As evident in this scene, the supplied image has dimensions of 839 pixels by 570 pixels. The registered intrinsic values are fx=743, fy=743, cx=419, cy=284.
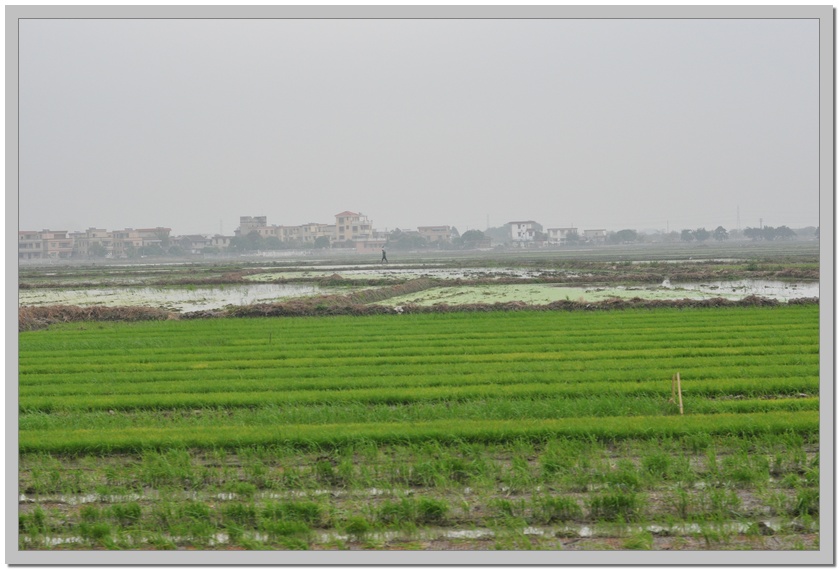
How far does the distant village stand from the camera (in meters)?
6.12

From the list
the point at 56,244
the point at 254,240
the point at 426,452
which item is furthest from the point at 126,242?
→ the point at 426,452

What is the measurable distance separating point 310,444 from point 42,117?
2861 mm

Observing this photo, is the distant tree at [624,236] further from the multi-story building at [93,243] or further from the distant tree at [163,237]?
the multi-story building at [93,243]

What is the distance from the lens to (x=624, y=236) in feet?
30.7

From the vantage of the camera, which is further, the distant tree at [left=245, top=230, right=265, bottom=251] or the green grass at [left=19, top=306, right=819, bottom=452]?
the distant tree at [left=245, top=230, right=265, bottom=251]

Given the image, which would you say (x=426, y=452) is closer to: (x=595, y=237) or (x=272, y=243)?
(x=272, y=243)

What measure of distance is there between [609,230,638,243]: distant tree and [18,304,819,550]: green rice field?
1463 millimetres

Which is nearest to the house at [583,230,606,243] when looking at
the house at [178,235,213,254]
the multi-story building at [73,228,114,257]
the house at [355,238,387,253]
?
the house at [355,238,387,253]

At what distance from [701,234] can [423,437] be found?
516 centimetres

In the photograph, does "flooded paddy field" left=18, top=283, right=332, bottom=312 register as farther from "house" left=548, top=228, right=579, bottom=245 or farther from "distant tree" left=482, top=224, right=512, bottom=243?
"house" left=548, top=228, right=579, bottom=245

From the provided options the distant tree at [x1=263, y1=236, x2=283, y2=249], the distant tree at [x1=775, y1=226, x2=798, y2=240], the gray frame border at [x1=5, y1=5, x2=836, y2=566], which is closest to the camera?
the gray frame border at [x1=5, y1=5, x2=836, y2=566]

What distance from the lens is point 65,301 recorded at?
15.9 meters

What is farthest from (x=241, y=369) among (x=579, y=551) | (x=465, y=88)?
(x=579, y=551)

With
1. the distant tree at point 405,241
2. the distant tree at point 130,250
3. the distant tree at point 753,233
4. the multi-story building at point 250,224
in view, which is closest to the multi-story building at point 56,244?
the distant tree at point 130,250
